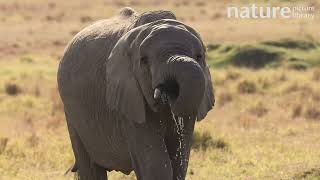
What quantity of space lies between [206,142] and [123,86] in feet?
22.5

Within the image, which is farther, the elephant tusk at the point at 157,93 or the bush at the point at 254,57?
the bush at the point at 254,57

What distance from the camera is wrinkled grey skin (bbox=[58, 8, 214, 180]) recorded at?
16.8 ft

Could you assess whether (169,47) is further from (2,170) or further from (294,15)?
(294,15)

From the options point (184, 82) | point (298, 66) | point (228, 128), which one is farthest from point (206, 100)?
point (298, 66)

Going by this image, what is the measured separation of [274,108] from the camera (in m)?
16.8

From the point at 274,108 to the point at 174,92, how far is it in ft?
38.9

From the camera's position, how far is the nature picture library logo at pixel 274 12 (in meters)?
34.8

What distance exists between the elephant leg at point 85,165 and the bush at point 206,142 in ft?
16.3

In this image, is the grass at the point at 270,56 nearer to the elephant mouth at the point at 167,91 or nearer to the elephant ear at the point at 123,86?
the elephant ear at the point at 123,86

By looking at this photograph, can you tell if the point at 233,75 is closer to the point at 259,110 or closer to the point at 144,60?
the point at 259,110

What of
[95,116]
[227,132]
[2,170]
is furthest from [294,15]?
[95,116]

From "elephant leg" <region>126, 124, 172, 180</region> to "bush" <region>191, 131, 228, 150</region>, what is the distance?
6.55m

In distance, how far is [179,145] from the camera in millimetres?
5953

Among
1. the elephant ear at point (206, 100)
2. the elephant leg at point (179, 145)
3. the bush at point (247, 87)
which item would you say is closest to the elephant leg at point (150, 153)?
the elephant leg at point (179, 145)
